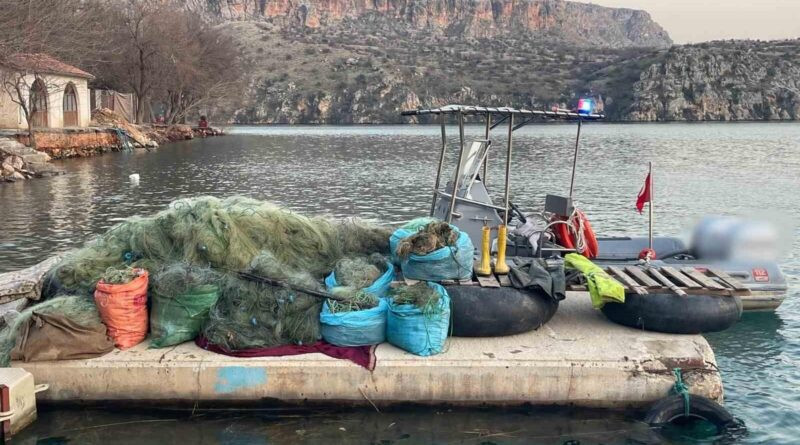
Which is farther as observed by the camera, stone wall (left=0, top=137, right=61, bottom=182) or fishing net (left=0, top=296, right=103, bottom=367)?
stone wall (left=0, top=137, right=61, bottom=182)

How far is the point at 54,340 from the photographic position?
742 cm

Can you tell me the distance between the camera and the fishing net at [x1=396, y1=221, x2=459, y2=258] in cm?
821

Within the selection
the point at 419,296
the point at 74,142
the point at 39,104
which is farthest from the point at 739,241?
the point at 39,104

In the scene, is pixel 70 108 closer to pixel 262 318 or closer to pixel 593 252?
pixel 593 252

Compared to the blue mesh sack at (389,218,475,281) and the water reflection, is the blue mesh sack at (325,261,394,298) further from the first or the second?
the water reflection

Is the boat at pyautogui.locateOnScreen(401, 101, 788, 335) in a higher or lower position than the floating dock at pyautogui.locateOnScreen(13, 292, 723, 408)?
higher

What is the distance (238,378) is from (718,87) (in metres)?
137

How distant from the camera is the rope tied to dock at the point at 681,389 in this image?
725cm

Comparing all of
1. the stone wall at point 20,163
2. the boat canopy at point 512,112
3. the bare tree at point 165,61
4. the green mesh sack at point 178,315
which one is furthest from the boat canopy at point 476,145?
the bare tree at point 165,61

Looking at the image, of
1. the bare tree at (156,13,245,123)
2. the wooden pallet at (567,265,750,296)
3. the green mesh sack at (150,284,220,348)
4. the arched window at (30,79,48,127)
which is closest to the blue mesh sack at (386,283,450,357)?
the wooden pallet at (567,265,750,296)

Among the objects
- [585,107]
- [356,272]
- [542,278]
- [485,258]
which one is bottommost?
[356,272]

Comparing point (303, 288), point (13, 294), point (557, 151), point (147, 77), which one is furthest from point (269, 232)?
point (147, 77)

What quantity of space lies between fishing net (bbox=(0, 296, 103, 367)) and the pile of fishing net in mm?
554

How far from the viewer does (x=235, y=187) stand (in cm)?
2977
